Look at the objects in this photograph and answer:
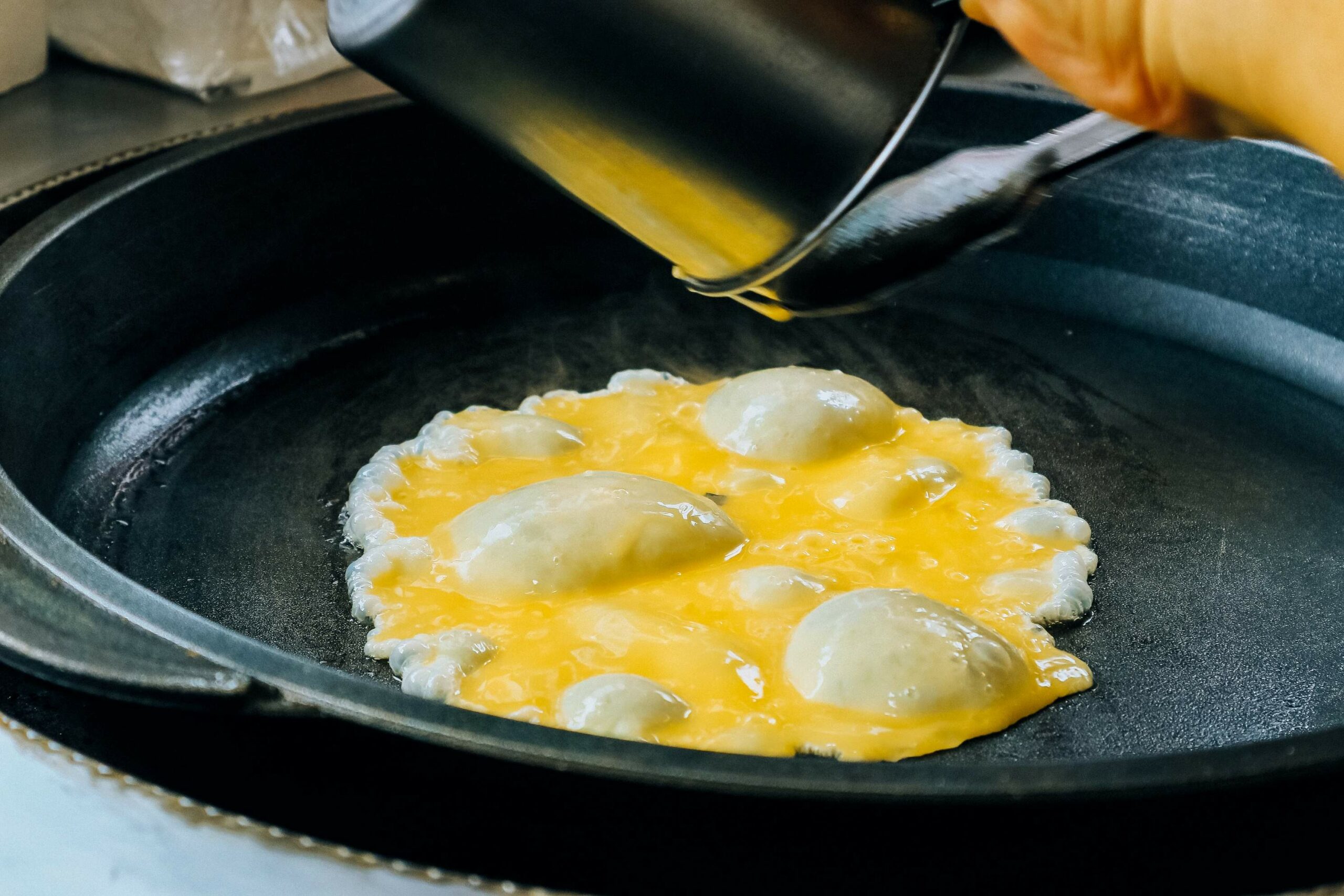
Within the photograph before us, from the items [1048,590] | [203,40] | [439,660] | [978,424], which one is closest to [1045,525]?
[1048,590]

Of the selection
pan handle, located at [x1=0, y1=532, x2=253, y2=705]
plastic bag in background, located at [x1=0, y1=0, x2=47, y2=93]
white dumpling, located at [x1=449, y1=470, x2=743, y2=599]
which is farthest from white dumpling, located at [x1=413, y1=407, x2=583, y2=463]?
plastic bag in background, located at [x1=0, y1=0, x2=47, y2=93]

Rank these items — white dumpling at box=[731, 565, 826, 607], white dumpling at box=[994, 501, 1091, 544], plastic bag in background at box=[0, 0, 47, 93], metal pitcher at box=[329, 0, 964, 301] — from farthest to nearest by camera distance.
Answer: plastic bag in background at box=[0, 0, 47, 93], white dumpling at box=[994, 501, 1091, 544], white dumpling at box=[731, 565, 826, 607], metal pitcher at box=[329, 0, 964, 301]

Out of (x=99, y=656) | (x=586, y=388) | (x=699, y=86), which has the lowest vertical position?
(x=586, y=388)

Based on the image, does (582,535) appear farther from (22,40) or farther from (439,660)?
(22,40)

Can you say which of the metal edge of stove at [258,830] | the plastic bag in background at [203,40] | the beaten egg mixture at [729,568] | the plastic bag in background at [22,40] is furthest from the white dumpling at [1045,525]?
the plastic bag in background at [22,40]

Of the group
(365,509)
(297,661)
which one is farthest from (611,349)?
(297,661)

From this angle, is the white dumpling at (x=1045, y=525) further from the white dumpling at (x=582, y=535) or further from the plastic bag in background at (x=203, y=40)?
the plastic bag in background at (x=203, y=40)

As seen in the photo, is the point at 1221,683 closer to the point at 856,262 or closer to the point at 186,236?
the point at 856,262

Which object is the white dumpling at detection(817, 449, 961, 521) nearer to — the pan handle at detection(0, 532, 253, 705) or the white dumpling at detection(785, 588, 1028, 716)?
the white dumpling at detection(785, 588, 1028, 716)
